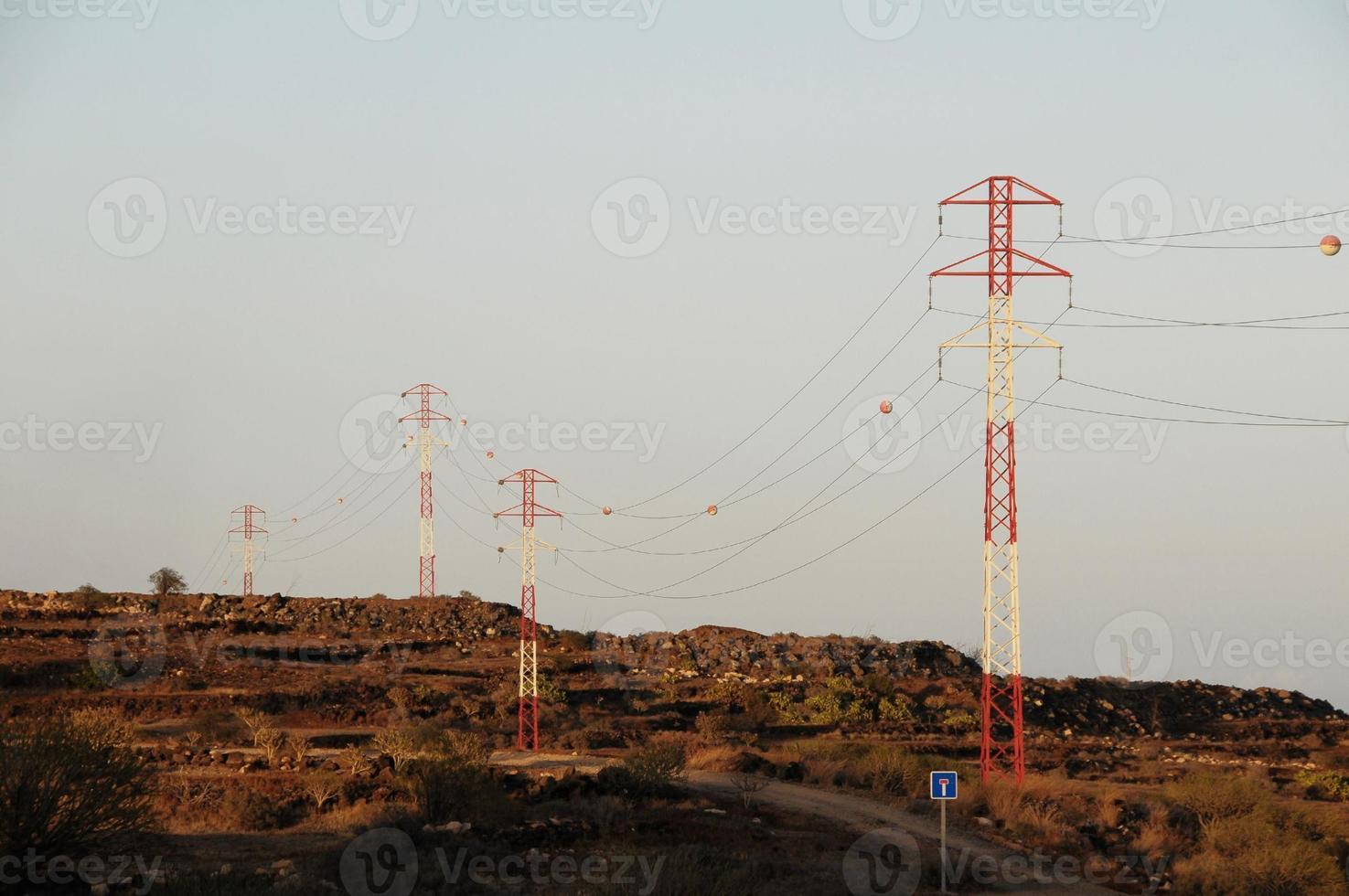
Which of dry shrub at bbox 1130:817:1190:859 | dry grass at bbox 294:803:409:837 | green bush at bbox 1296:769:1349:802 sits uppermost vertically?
dry grass at bbox 294:803:409:837

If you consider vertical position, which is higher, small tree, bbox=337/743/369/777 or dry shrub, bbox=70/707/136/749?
dry shrub, bbox=70/707/136/749

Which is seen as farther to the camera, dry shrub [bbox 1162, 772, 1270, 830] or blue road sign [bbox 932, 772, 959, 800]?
dry shrub [bbox 1162, 772, 1270, 830]

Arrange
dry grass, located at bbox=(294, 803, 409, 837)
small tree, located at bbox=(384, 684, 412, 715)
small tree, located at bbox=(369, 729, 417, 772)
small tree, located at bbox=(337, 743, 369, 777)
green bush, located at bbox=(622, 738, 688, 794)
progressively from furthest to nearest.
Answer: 1. small tree, located at bbox=(384, 684, 412, 715)
2. small tree, located at bbox=(337, 743, 369, 777)
3. small tree, located at bbox=(369, 729, 417, 772)
4. green bush, located at bbox=(622, 738, 688, 794)
5. dry grass, located at bbox=(294, 803, 409, 837)

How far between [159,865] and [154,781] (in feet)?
16.2

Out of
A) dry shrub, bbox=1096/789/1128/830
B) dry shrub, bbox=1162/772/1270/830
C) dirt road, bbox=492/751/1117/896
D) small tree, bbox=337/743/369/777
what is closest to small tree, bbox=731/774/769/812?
dirt road, bbox=492/751/1117/896

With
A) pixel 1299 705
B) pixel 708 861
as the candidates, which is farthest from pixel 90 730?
pixel 1299 705

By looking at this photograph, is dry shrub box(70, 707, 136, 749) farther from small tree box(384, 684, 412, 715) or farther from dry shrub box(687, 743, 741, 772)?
small tree box(384, 684, 412, 715)

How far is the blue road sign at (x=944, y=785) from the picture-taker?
2602 centimetres

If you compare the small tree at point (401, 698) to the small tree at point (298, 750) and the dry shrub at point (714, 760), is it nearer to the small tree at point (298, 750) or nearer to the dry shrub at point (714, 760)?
the small tree at point (298, 750)

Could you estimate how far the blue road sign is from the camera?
26016 millimetres

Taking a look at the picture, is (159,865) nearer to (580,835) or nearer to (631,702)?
(580,835)

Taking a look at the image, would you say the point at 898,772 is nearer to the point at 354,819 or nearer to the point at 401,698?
the point at 354,819

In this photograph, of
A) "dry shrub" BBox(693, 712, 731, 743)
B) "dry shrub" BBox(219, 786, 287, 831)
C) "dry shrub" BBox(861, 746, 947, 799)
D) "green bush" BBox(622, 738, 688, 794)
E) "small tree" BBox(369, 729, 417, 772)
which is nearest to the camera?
"dry shrub" BBox(219, 786, 287, 831)

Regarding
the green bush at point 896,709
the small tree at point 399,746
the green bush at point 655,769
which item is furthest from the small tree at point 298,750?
the green bush at point 896,709
